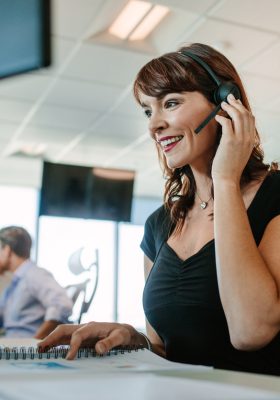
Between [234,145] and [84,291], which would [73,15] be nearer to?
[84,291]

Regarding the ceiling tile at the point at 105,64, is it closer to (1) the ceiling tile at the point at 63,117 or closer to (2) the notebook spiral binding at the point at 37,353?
(1) the ceiling tile at the point at 63,117

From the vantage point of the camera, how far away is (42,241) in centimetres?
702

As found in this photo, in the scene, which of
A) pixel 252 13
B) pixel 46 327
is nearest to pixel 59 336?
pixel 46 327

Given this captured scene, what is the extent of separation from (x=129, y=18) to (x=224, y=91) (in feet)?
8.65

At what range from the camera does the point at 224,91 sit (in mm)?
1054

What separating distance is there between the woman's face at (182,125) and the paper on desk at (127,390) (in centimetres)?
69

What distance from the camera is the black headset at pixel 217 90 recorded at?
3.45 feet

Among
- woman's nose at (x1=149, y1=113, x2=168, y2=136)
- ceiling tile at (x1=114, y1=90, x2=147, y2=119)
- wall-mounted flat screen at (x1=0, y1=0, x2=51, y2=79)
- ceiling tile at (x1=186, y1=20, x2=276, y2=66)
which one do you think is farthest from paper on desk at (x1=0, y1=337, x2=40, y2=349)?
ceiling tile at (x1=114, y1=90, x2=147, y2=119)

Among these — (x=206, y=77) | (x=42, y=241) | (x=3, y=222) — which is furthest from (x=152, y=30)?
(x=3, y=222)

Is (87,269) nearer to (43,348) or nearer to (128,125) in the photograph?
(128,125)

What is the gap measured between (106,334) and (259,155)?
1.78ft

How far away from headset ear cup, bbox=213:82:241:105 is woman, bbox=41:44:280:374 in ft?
0.04

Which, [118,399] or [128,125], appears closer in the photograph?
[118,399]

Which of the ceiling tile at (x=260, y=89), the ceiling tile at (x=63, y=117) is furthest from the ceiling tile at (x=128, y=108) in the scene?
the ceiling tile at (x=260, y=89)
